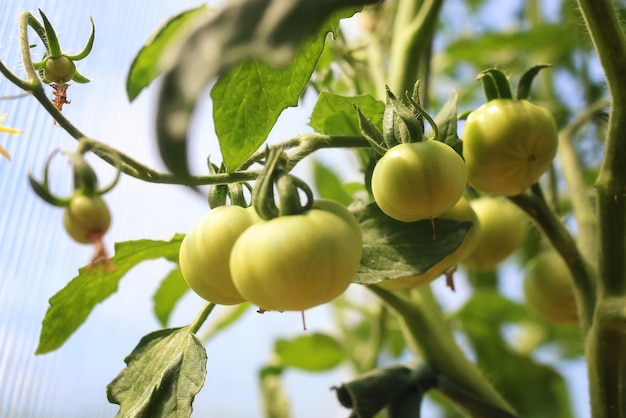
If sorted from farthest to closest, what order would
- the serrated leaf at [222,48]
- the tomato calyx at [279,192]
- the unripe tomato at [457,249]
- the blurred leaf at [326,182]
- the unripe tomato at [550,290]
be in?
the blurred leaf at [326,182], the unripe tomato at [550,290], the unripe tomato at [457,249], the tomato calyx at [279,192], the serrated leaf at [222,48]

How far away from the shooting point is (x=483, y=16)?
4.15ft

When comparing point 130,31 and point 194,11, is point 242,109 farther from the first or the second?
point 130,31

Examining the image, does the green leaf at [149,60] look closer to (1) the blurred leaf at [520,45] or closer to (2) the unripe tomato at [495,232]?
(2) the unripe tomato at [495,232]

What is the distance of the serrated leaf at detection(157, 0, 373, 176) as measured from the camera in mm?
207

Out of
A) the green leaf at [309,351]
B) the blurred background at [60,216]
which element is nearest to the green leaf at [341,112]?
the blurred background at [60,216]

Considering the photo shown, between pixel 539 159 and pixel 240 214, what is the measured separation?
0.18 m

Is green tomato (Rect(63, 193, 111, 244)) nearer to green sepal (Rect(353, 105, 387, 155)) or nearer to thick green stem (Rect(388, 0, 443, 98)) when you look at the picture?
green sepal (Rect(353, 105, 387, 155))

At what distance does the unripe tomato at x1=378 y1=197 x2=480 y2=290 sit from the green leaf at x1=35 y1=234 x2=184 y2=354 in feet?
0.51

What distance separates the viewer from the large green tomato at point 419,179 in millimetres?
338

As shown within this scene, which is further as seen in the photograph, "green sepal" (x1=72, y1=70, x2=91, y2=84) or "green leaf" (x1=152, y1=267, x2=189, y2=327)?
"green leaf" (x1=152, y1=267, x2=189, y2=327)

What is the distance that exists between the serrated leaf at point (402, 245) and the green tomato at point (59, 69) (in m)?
0.19

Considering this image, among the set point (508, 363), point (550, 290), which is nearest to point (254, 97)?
point (550, 290)

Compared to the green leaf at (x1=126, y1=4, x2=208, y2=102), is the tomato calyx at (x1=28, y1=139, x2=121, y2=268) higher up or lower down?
lower down

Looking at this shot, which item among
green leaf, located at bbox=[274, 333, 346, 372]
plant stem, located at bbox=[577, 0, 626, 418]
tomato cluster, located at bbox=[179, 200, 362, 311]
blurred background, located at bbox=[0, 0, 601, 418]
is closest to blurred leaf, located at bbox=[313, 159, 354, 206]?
blurred background, located at bbox=[0, 0, 601, 418]
